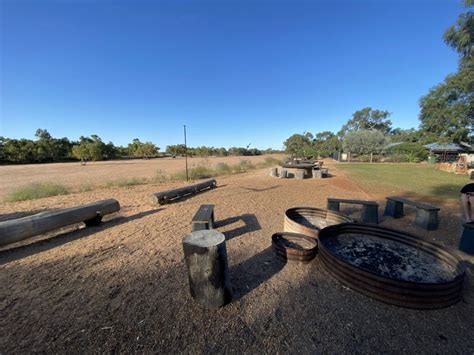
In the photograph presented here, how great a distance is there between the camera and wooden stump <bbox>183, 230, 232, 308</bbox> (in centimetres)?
201

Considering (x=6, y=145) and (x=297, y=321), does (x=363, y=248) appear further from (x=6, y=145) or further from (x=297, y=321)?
(x=6, y=145)

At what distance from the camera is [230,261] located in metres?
3.09

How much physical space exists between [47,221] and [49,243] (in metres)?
0.44

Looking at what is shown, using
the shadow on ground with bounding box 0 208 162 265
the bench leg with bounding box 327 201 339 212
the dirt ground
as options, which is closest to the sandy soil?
the shadow on ground with bounding box 0 208 162 265

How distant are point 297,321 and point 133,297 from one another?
6.29 feet

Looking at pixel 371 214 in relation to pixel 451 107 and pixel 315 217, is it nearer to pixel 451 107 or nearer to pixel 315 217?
pixel 315 217

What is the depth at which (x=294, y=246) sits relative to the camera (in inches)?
138

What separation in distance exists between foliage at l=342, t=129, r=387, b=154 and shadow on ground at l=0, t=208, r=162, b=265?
1588 inches

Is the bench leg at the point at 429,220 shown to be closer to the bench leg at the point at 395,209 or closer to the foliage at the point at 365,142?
the bench leg at the point at 395,209

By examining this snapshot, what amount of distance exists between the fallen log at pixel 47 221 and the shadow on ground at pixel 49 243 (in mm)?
212

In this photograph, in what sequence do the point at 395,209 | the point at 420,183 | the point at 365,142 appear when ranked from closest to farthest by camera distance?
the point at 395,209
the point at 420,183
the point at 365,142

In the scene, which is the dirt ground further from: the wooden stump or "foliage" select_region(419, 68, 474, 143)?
"foliage" select_region(419, 68, 474, 143)

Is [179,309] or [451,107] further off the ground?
[451,107]

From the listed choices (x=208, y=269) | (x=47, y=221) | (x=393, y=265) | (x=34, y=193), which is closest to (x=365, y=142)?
(x=393, y=265)
